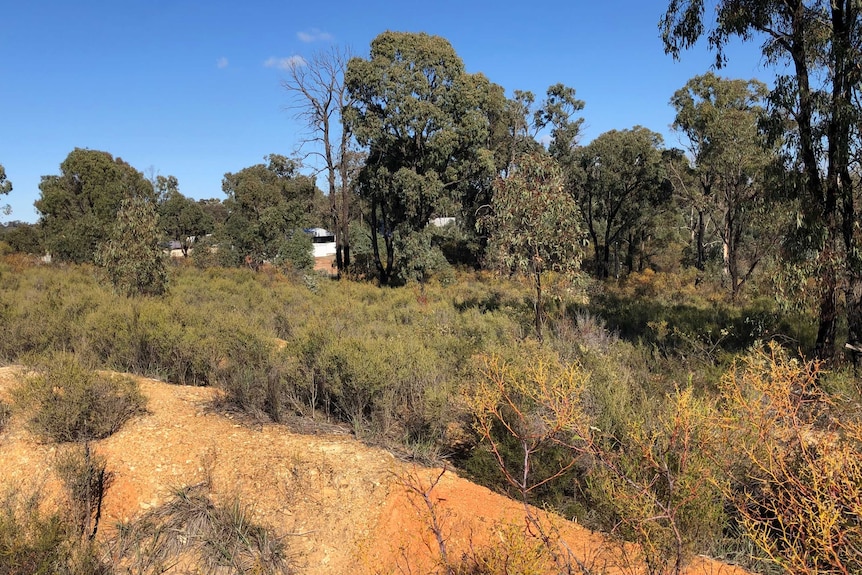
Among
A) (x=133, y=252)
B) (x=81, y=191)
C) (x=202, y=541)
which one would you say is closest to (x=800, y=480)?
(x=202, y=541)

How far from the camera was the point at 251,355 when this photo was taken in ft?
22.2

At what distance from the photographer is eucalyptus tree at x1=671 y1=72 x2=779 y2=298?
16.4 m

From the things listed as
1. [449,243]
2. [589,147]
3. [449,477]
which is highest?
[589,147]

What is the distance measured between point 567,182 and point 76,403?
22.4 m

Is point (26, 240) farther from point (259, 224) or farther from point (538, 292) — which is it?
point (538, 292)

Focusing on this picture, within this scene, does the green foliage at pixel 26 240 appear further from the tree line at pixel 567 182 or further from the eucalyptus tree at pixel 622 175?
the eucalyptus tree at pixel 622 175

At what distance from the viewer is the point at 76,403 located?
4.88 metres

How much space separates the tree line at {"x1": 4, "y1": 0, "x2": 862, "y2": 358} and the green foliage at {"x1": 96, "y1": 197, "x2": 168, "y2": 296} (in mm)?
4391

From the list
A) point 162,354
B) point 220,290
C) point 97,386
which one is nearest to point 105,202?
point 220,290

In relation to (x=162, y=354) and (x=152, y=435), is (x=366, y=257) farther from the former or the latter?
(x=152, y=435)

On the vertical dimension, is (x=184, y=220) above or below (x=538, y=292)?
above

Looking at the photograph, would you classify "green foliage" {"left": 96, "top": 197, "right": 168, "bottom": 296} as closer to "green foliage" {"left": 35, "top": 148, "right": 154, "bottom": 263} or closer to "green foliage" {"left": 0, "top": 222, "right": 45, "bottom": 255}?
"green foliage" {"left": 35, "top": 148, "right": 154, "bottom": 263}

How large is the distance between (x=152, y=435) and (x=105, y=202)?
22736 mm

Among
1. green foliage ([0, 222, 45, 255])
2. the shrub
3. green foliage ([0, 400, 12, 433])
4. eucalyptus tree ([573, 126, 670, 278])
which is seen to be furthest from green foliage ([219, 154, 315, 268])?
the shrub
